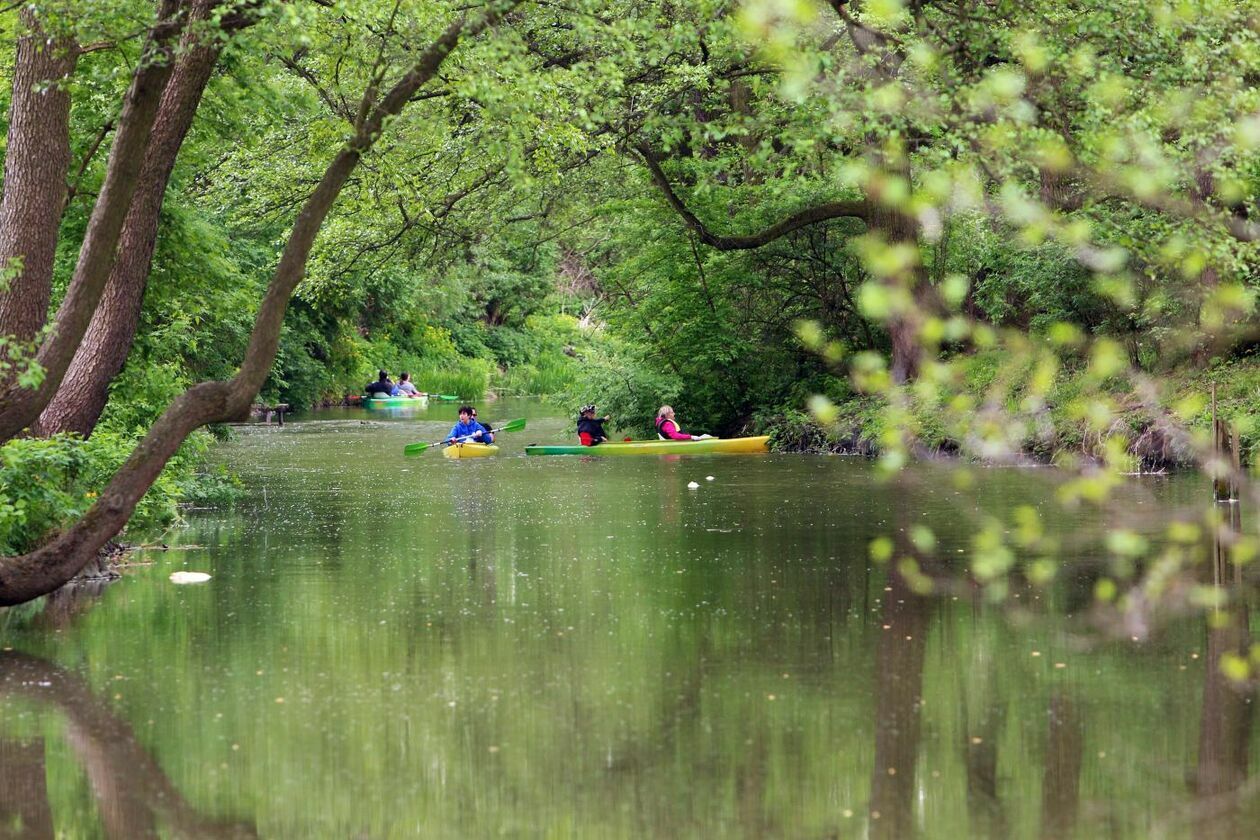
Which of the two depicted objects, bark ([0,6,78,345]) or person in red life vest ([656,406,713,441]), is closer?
bark ([0,6,78,345])

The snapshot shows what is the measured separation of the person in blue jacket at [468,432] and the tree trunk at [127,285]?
1366 centimetres

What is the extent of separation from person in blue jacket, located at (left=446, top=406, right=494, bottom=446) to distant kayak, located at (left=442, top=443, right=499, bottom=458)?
197mm

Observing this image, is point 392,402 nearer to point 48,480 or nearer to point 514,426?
point 514,426

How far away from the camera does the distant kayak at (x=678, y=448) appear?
26.7 metres

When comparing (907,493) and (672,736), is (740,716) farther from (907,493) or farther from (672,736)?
(907,493)

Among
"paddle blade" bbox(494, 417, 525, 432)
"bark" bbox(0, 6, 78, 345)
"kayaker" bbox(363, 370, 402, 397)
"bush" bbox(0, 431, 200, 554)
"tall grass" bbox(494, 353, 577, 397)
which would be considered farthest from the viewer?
"tall grass" bbox(494, 353, 577, 397)

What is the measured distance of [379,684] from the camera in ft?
31.3

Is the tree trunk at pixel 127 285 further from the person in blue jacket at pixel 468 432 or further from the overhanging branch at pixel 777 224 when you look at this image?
the person in blue jacket at pixel 468 432

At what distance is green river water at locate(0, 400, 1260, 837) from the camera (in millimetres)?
7168

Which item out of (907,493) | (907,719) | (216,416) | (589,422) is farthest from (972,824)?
(589,422)

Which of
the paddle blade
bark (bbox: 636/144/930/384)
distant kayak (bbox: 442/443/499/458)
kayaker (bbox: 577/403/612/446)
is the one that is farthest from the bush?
the paddle blade

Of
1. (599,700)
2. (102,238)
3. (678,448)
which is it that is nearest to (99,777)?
(599,700)

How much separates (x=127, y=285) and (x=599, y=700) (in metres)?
6.08

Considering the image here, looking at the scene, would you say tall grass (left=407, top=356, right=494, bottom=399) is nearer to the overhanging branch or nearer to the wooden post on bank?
→ the overhanging branch
